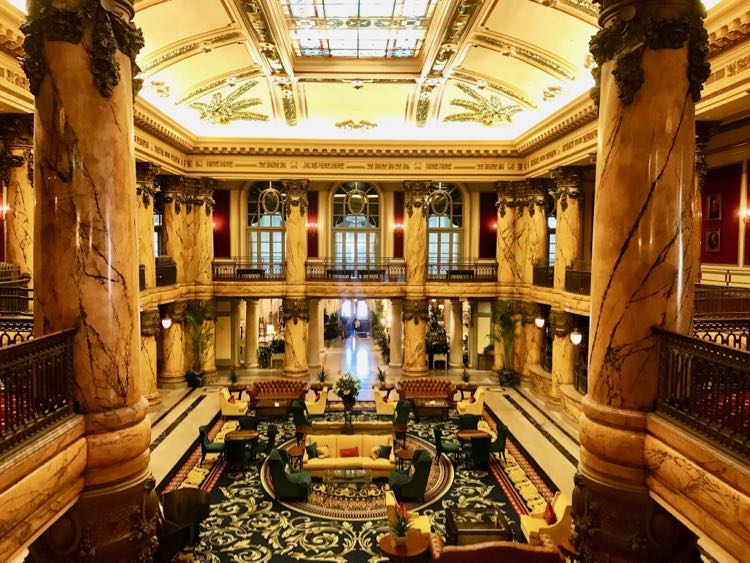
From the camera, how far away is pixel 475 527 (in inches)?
295

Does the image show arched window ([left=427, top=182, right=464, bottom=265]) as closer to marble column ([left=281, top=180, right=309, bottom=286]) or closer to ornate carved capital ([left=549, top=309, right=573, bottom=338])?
marble column ([left=281, top=180, right=309, bottom=286])

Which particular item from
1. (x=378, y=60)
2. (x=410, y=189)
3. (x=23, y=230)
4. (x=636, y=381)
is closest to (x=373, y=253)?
(x=410, y=189)

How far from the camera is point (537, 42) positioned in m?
→ 11.2

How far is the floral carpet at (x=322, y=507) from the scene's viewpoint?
768 cm

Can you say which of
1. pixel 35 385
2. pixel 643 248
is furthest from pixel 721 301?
pixel 35 385

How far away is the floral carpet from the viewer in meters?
7.68

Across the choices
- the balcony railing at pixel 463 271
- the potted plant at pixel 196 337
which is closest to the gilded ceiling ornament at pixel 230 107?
the potted plant at pixel 196 337

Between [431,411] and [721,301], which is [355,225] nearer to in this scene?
[431,411]

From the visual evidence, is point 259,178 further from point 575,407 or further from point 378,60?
point 575,407

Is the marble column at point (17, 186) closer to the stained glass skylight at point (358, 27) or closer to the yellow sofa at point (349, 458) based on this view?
the stained glass skylight at point (358, 27)

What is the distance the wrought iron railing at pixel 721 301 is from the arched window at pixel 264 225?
13.7 metres

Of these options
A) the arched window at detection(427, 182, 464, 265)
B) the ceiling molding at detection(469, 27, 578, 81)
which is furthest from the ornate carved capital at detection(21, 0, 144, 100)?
the arched window at detection(427, 182, 464, 265)

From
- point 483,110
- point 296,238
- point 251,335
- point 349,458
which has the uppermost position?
point 483,110

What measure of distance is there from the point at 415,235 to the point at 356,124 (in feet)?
13.0
